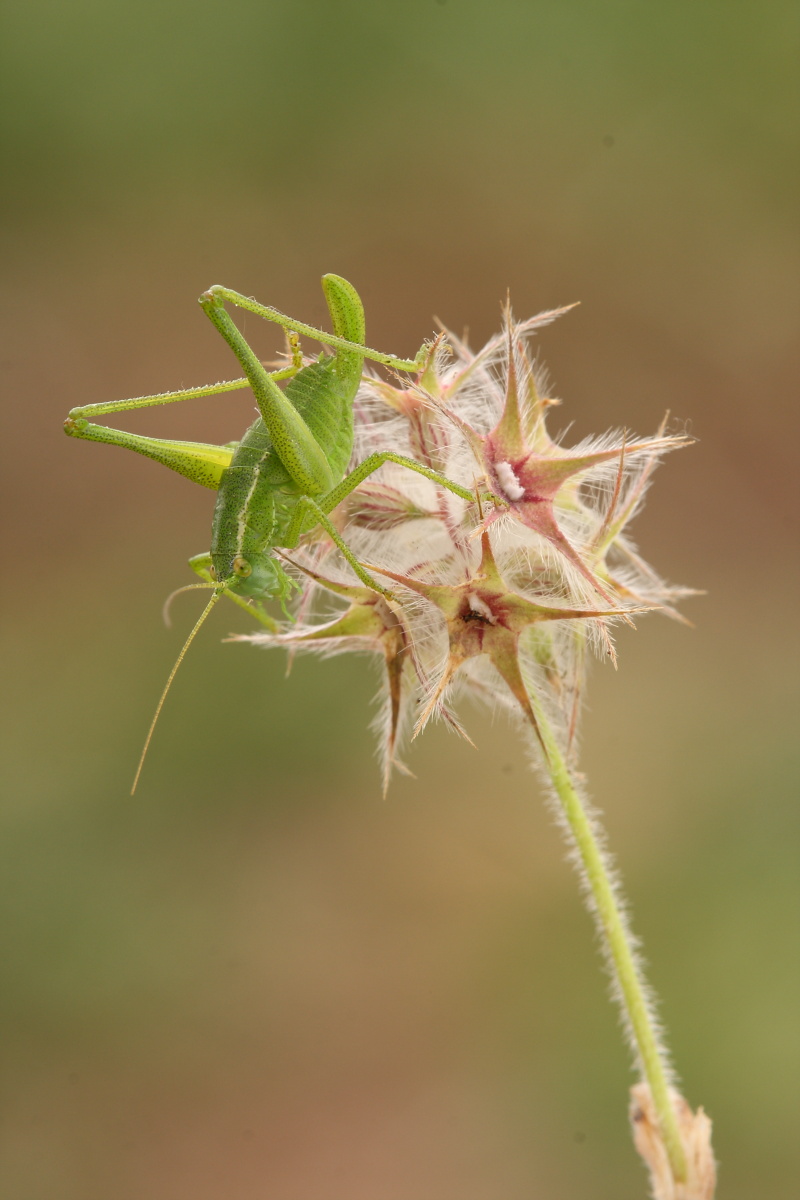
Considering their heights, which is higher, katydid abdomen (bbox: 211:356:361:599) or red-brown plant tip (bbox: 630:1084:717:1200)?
katydid abdomen (bbox: 211:356:361:599)

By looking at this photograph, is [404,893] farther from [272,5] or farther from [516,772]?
[272,5]

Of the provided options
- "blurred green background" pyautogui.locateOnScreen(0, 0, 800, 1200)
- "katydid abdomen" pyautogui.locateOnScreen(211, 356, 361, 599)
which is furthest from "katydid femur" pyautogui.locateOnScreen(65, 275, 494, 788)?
"blurred green background" pyautogui.locateOnScreen(0, 0, 800, 1200)

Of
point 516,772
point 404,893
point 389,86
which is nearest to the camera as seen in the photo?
point 404,893

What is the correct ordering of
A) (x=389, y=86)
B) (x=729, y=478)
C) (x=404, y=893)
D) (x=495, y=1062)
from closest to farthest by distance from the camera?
(x=495, y=1062), (x=404, y=893), (x=389, y=86), (x=729, y=478)

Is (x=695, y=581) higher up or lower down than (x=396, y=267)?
lower down

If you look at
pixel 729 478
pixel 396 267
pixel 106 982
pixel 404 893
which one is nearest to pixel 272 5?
pixel 396 267

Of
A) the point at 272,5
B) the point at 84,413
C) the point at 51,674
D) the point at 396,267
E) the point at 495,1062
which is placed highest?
the point at 272,5

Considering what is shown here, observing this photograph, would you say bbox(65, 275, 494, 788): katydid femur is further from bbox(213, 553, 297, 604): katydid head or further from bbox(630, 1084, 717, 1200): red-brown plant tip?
bbox(630, 1084, 717, 1200): red-brown plant tip

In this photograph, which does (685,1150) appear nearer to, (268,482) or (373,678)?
(268,482)
